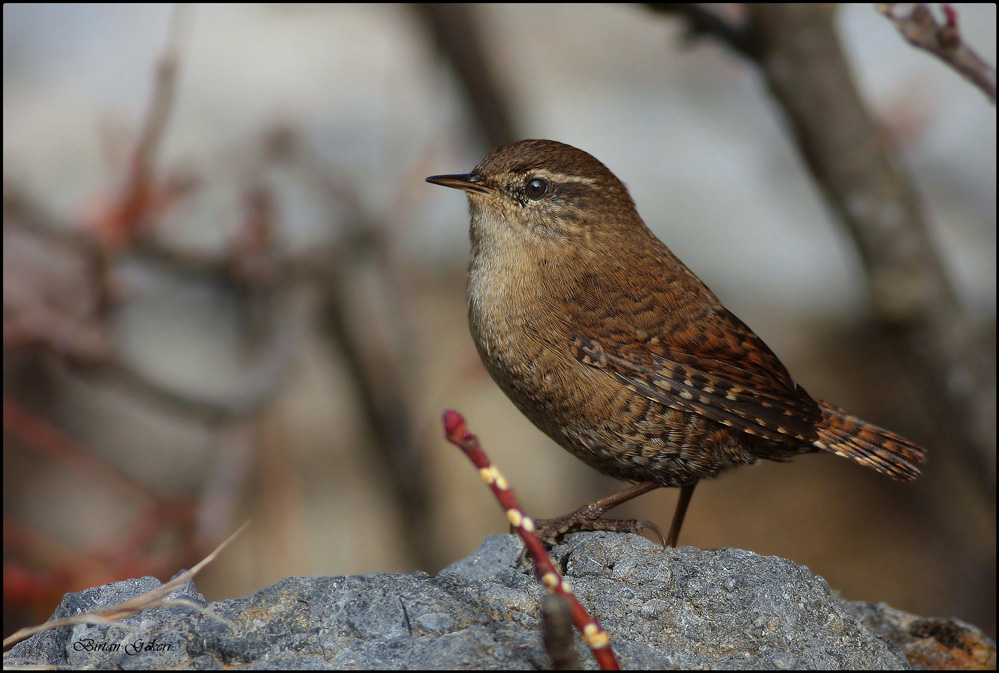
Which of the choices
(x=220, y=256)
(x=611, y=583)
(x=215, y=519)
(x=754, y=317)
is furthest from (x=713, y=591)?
(x=754, y=317)

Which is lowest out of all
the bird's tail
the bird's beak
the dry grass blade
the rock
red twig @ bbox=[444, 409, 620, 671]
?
the rock

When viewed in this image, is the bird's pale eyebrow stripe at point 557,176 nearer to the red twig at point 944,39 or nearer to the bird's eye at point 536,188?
the bird's eye at point 536,188

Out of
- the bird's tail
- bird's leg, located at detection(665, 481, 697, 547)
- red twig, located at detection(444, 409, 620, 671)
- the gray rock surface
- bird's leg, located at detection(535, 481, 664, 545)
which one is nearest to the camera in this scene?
red twig, located at detection(444, 409, 620, 671)

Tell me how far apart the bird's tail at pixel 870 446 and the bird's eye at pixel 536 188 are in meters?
1.15

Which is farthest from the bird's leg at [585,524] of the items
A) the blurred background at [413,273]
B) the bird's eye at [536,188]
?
the blurred background at [413,273]

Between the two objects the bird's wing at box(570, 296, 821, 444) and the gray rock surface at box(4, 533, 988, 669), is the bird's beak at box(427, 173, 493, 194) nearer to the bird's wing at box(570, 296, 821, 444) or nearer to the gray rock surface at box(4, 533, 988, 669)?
the bird's wing at box(570, 296, 821, 444)

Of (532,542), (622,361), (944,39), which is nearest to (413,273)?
(622,361)

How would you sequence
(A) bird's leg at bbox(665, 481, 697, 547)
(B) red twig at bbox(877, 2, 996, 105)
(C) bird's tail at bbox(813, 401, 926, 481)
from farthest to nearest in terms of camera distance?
→ (A) bird's leg at bbox(665, 481, 697, 547) → (C) bird's tail at bbox(813, 401, 926, 481) → (B) red twig at bbox(877, 2, 996, 105)

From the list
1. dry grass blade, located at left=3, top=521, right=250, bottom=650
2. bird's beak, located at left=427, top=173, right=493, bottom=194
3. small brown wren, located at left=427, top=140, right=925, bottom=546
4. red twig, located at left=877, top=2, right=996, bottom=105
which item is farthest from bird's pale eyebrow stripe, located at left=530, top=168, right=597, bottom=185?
dry grass blade, located at left=3, top=521, right=250, bottom=650

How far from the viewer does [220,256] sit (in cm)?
478

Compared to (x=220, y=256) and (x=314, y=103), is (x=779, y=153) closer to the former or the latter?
(x=314, y=103)

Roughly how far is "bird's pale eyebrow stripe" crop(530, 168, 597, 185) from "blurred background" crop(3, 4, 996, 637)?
1871 mm

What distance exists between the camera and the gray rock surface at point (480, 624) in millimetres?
1868

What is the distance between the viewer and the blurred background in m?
5.25
